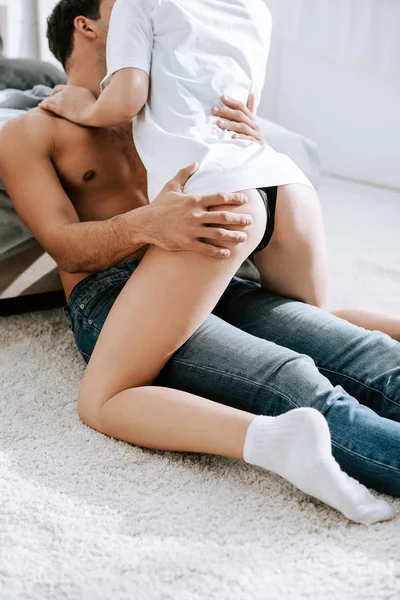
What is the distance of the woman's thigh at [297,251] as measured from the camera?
133 cm

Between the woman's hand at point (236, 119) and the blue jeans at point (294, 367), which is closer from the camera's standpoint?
the blue jeans at point (294, 367)

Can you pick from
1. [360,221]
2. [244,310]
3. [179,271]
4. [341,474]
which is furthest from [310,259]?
[360,221]

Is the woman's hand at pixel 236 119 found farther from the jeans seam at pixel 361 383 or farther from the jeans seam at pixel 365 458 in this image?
the jeans seam at pixel 365 458

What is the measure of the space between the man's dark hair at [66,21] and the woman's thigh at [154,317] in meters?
0.63

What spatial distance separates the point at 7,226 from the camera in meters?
1.62

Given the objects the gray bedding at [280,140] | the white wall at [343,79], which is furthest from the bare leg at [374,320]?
the white wall at [343,79]

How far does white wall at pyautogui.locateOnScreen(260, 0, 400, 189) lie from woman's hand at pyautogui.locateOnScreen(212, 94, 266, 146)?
221 cm

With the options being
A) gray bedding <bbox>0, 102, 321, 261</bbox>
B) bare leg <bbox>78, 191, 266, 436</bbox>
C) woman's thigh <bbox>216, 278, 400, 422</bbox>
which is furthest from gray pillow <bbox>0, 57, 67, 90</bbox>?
bare leg <bbox>78, 191, 266, 436</bbox>

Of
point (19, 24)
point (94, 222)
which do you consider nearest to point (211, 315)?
point (94, 222)

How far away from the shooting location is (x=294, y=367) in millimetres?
1142

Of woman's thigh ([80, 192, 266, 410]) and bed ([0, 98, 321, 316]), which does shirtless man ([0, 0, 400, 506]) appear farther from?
bed ([0, 98, 321, 316])

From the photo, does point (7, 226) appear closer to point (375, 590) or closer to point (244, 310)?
point (244, 310)

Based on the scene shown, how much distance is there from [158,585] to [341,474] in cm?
30

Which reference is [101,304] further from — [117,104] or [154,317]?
[117,104]
